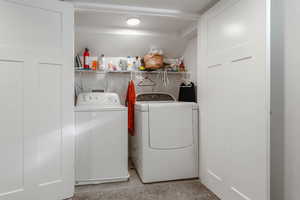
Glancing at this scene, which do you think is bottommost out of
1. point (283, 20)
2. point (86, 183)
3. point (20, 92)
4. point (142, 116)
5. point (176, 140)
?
point (86, 183)

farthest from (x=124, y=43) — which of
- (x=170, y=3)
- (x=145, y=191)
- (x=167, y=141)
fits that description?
(x=145, y=191)

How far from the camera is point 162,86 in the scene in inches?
143

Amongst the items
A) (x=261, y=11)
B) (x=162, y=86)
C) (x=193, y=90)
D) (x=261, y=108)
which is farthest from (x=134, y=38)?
(x=261, y=108)

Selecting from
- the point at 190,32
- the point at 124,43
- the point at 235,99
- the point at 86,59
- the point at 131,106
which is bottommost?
the point at 131,106

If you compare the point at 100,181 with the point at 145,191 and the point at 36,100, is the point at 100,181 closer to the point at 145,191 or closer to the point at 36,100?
the point at 145,191

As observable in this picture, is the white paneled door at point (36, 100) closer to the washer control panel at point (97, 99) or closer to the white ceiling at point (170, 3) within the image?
the white ceiling at point (170, 3)

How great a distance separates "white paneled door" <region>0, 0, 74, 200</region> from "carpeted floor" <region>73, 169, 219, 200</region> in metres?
0.25

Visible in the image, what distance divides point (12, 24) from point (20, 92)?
613 millimetres

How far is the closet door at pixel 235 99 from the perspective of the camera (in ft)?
5.24

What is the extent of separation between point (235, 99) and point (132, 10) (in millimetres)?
1550

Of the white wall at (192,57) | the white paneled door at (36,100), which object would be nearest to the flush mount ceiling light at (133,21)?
the white paneled door at (36,100)

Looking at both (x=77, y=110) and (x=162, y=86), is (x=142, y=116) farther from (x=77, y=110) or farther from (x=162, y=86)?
(x=162, y=86)

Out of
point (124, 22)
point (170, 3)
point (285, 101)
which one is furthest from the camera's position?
point (124, 22)

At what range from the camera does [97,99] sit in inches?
118
